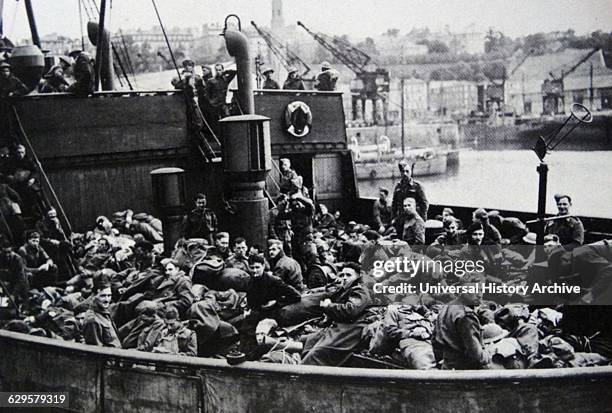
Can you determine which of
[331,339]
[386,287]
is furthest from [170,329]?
[386,287]

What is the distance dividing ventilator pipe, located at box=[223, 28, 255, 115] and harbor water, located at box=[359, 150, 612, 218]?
4.36m

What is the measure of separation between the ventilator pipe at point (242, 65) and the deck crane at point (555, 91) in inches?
136

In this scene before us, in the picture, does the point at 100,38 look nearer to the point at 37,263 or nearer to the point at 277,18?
the point at 277,18

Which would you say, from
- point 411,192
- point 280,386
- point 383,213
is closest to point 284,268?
point 280,386

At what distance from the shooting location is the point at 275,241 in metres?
5.89

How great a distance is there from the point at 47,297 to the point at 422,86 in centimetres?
1289

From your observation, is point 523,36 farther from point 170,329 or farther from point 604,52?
point 170,329

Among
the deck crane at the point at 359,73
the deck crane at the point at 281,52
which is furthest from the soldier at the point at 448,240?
the deck crane at the point at 359,73

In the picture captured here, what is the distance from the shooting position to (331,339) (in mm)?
4770

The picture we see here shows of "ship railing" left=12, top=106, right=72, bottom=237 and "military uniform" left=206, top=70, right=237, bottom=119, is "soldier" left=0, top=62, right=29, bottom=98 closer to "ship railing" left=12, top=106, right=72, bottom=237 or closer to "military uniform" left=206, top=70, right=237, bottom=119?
"ship railing" left=12, top=106, right=72, bottom=237

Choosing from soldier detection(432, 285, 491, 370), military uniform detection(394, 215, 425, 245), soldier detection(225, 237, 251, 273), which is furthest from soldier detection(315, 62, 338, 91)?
soldier detection(432, 285, 491, 370)

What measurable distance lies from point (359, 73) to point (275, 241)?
382 inches

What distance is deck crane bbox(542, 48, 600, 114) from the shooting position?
7.50m

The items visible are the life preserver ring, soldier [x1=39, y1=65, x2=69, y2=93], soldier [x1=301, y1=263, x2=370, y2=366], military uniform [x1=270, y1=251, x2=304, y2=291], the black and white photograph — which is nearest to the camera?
the black and white photograph
